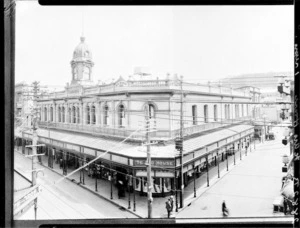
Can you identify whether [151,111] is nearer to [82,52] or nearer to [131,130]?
[131,130]

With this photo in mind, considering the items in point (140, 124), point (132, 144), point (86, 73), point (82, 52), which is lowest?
point (132, 144)

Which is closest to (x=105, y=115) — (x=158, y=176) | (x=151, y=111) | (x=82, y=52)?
(x=151, y=111)

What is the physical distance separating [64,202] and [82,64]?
6.27 feet

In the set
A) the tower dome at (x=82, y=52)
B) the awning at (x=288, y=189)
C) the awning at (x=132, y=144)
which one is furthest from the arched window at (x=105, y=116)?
the awning at (x=288, y=189)

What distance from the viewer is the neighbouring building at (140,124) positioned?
11.8 feet

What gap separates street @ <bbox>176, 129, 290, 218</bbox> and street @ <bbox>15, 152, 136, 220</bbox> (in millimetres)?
993

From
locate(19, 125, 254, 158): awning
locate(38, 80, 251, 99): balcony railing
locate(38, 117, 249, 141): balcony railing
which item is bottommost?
locate(19, 125, 254, 158): awning

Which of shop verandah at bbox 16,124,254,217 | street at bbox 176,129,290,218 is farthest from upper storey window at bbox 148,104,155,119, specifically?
street at bbox 176,129,290,218

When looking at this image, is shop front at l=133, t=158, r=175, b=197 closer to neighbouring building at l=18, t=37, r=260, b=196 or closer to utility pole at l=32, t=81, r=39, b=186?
neighbouring building at l=18, t=37, r=260, b=196

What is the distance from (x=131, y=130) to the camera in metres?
3.92

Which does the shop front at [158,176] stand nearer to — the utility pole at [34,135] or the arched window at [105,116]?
the arched window at [105,116]

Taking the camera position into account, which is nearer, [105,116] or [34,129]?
[34,129]

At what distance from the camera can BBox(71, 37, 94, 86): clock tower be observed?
322cm

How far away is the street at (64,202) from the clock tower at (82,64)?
132 centimetres
